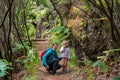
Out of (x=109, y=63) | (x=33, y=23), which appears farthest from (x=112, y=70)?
(x=33, y=23)

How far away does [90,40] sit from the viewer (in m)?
11.6

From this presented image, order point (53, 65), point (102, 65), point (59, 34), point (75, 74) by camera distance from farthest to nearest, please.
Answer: point (59, 34) < point (53, 65) < point (75, 74) < point (102, 65)

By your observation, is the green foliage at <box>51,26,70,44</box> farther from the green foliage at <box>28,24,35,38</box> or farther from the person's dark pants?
the green foliage at <box>28,24,35,38</box>

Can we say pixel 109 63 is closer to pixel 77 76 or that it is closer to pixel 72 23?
pixel 77 76

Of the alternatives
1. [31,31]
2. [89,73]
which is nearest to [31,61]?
[89,73]

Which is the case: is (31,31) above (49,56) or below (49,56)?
below

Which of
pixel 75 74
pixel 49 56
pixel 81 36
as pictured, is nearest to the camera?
pixel 75 74

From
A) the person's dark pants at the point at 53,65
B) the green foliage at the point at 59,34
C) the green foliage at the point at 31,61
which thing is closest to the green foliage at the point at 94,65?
the person's dark pants at the point at 53,65

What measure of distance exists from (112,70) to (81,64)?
257cm

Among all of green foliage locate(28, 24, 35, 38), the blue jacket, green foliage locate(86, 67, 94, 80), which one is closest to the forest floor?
green foliage locate(86, 67, 94, 80)

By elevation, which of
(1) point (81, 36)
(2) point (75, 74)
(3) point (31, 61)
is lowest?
(2) point (75, 74)

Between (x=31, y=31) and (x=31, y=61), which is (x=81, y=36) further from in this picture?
(x=31, y=31)

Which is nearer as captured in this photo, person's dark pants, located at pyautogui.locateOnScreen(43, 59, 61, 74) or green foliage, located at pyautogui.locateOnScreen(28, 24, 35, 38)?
person's dark pants, located at pyautogui.locateOnScreen(43, 59, 61, 74)

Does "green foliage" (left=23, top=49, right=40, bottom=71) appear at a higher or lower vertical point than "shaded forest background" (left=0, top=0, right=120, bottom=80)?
lower
